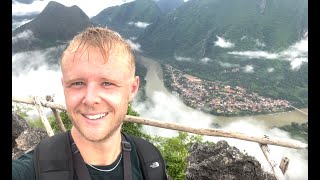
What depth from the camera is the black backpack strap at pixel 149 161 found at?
5.16 feet

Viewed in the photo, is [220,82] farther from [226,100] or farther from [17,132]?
[17,132]

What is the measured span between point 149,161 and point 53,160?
481mm

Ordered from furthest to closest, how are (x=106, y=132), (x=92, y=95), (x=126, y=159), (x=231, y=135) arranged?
1. (x=231, y=135)
2. (x=126, y=159)
3. (x=106, y=132)
4. (x=92, y=95)

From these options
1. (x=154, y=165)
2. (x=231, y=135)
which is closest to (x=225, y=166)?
(x=231, y=135)

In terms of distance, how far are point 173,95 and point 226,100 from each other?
11936 millimetres

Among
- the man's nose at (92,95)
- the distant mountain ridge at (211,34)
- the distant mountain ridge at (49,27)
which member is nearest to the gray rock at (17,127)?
the man's nose at (92,95)

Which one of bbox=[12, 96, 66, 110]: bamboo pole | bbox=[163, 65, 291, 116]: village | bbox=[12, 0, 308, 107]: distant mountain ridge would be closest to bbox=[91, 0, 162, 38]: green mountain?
bbox=[12, 0, 308, 107]: distant mountain ridge

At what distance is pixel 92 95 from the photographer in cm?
129

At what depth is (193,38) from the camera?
312 feet

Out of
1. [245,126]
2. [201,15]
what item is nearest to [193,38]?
[201,15]

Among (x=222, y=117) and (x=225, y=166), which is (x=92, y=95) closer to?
(x=225, y=166)

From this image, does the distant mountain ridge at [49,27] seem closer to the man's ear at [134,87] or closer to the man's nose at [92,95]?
the man's ear at [134,87]

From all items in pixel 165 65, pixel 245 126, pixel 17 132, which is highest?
pixel 165 65

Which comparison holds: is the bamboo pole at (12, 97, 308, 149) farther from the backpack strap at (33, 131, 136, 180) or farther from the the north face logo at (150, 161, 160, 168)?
the backpack strap at (33, 131, 136, 180)
